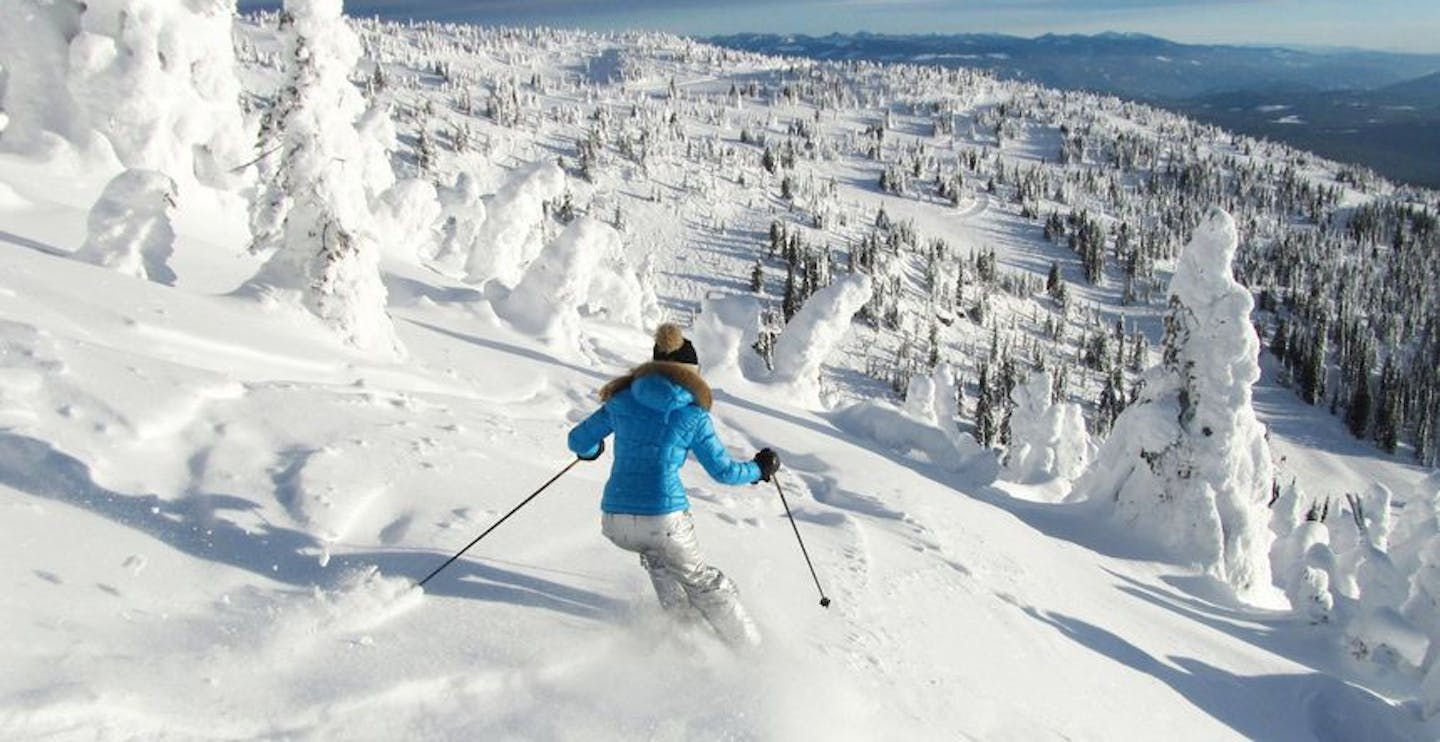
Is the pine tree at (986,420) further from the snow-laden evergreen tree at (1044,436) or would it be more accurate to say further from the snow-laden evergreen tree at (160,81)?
the snow-laden evergreen tree at (160,81)

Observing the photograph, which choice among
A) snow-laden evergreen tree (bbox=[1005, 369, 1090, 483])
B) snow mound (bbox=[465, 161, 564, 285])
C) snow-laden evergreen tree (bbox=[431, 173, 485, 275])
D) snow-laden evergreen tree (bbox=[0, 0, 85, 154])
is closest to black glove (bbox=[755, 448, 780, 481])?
snow-laden evergreen tree (bbox=[0, 0, 85, 154])

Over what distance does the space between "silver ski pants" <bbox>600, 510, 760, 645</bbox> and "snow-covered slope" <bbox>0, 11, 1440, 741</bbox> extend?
0.20 metres

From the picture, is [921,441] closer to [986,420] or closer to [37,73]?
[37,73]

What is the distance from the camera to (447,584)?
5754 mm

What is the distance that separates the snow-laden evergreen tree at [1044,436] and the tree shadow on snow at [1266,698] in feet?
90.2

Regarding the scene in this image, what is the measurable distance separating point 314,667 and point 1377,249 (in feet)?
735

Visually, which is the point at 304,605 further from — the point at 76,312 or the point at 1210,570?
the point at 1210,570

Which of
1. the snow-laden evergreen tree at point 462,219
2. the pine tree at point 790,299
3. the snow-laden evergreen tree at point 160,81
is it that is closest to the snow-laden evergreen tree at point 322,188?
the snow-laden evergreen tree at point 160,81

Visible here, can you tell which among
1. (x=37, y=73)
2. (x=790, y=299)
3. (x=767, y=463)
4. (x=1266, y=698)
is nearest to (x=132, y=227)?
(x=37, y=73)

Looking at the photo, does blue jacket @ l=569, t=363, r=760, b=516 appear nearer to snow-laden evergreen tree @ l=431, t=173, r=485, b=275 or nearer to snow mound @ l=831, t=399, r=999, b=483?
snow mound @ l=831, t=399, r=999, b=483

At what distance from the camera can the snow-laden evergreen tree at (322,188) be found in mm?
12656

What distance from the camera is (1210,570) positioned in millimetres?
18938

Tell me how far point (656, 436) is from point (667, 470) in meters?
0.23

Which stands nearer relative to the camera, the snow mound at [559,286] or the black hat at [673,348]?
the black hat at [673,348]
